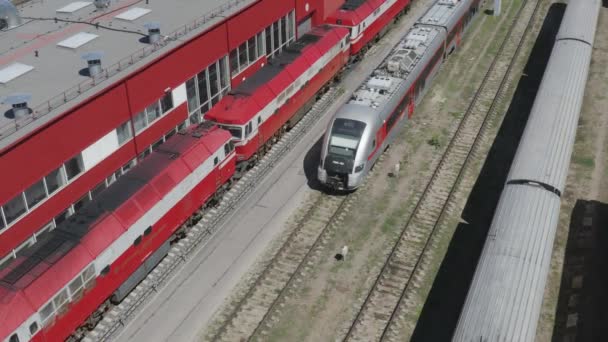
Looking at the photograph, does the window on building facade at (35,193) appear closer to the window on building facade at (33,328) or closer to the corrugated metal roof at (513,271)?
the window on building facade at (33,328)

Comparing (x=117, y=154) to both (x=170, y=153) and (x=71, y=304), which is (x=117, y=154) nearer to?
(x=170, y=153)

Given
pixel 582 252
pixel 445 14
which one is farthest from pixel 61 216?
pixel 445 14

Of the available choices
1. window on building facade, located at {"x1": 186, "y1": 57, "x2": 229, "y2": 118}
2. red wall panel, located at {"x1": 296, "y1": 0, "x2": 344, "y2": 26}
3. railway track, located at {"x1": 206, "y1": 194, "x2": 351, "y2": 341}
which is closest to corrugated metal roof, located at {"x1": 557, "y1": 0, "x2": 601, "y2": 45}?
red wall panel, located at {"x1": 296, "y1": 0, "x2": 344, "y2": 26}

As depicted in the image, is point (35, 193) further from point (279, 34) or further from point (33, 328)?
point (279, 34)

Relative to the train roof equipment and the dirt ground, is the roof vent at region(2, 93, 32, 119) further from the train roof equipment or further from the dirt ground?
the train roof equipment

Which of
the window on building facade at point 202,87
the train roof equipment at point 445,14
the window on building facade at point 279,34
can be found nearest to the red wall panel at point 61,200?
the window on building facade at point 202,87

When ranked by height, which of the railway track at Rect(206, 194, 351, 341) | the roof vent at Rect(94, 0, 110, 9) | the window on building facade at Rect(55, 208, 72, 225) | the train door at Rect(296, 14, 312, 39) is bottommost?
the railway track at Rect(206, 194, 351, 341)
